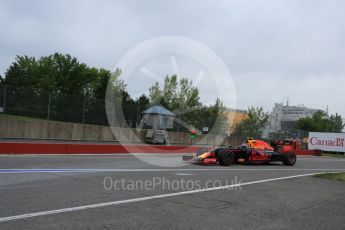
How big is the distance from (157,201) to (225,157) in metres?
9.23

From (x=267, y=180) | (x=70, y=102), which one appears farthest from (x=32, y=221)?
(x=70, y=102)

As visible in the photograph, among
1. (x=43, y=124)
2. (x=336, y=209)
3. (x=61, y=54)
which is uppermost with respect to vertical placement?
(x=61, y=54)

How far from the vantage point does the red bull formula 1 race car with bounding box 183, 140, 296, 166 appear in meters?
17.6

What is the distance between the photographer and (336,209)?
365 inches

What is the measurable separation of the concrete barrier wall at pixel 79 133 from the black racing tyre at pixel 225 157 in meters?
14.8

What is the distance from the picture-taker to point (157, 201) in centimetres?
853

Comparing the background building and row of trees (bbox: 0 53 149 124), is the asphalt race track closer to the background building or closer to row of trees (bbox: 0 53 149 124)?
row of trees (bbox: 0 53 149 124)

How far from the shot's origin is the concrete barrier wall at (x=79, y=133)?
2748 centimetres

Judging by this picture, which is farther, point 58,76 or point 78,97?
point 58,76

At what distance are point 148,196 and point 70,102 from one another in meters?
23.6

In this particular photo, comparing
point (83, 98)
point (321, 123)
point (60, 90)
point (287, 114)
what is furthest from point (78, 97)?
point (287, 114)

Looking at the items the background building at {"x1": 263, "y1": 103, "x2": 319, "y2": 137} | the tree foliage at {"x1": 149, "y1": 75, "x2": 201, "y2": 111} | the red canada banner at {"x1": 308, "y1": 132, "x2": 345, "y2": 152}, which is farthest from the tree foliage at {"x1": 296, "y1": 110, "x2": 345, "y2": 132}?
the tree foliage at {"x1": 149, "y1": 75, "x2": 201, "y2": 111}

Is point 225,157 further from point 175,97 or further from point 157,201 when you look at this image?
point 175,97

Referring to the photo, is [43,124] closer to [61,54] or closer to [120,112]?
[120,112]
